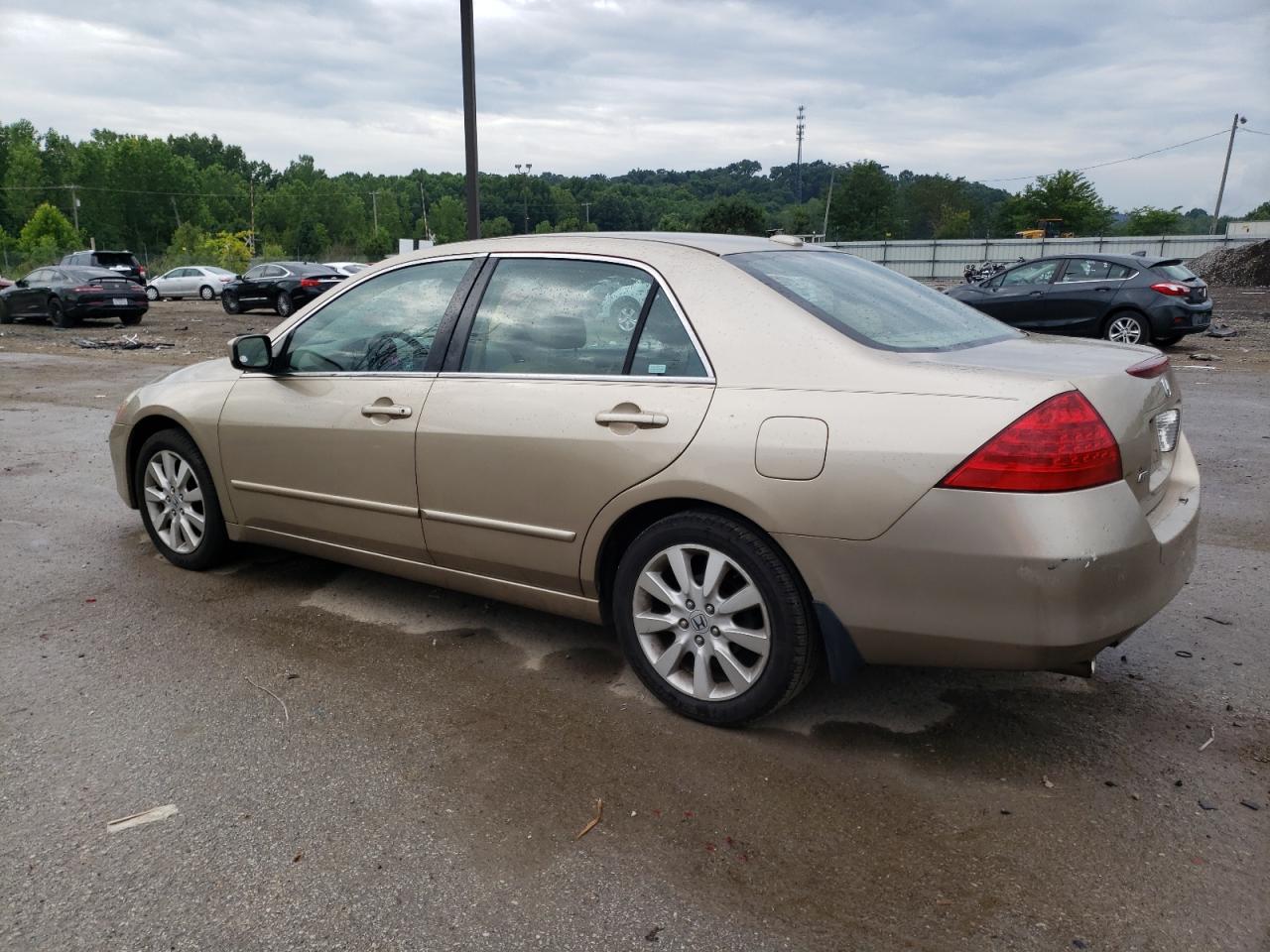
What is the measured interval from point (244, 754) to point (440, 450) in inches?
50.0

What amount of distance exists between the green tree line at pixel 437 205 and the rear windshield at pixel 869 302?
6647 centimetres

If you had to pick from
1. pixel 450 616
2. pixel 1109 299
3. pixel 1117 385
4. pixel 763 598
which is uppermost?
pixel 1117 385

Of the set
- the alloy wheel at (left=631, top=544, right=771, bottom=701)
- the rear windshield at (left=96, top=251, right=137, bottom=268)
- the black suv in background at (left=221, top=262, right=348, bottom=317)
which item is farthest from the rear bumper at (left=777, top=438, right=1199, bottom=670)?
the rear windshield at (left=96, top=251, right=137, bottom=268)

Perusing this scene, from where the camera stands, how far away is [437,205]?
13050cm

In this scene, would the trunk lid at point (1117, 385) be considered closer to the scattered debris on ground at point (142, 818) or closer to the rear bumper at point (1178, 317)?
the scattered debris on ground at point (142, 818)

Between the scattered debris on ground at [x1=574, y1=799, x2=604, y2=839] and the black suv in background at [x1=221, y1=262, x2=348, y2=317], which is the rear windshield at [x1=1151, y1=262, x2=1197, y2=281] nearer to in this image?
the scattered debris on ground at [x1=574, y1=799, x2=604, y2=839]

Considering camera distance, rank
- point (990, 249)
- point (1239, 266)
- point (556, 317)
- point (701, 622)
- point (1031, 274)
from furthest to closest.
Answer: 1. point (990, 249)
2. point (1239, 266)
3. point (1031, 274)
4. point (556, 317)
5. point (701, 622)

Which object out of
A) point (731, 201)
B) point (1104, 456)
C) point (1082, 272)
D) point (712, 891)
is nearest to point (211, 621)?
point (712, 891)

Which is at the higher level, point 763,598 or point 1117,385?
point 1117,385

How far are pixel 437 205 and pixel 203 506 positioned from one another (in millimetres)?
Result: 132891

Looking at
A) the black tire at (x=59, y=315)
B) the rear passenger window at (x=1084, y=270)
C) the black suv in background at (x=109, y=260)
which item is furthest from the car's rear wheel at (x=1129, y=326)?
the black suv in background at (x=109, y=260)

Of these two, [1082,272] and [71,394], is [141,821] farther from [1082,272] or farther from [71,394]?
[1082,272]

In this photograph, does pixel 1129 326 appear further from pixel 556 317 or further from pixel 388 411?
pixel 388 411

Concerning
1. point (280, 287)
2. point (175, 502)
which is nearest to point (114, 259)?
point (280, 287)
